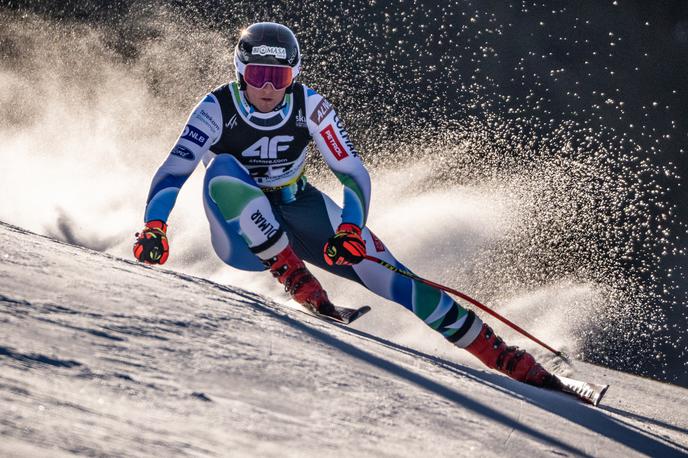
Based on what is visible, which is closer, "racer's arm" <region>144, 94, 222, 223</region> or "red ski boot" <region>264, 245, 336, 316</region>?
"racer's arm" <region>144, 94, 222, 223</region>

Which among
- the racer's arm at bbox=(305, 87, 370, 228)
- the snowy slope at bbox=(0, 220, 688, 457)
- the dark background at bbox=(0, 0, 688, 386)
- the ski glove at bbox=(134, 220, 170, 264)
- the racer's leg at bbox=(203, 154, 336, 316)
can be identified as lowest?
the snowy slope at bbox=(0, 220, 688, 457)

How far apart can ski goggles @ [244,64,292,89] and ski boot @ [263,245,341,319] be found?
91 centimetres

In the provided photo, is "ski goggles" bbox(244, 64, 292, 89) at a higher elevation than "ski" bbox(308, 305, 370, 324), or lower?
higher

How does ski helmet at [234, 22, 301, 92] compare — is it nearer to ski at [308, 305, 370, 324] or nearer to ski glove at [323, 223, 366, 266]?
ski glove at [323, 223, 366, 266]

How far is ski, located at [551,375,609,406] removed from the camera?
3346mm

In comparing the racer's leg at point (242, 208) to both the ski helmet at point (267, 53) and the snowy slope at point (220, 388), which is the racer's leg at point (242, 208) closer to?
the ski helmet at point (267, 53)

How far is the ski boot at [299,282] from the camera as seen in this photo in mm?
3643

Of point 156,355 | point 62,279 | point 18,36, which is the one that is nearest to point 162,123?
point 18,36

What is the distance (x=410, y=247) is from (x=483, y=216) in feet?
4.32

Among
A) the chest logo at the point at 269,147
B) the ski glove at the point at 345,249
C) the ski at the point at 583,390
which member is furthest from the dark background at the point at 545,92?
the chest logo at the point at 269,147

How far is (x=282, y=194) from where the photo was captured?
162 inches

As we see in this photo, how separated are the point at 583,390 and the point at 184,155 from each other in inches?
95.1

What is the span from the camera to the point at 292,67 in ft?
12.5

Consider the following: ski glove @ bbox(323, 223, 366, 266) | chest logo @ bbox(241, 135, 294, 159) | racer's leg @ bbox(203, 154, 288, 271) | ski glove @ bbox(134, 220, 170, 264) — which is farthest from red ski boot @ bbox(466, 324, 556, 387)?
ski glove @ bbox(134, 220, 170, 264)
